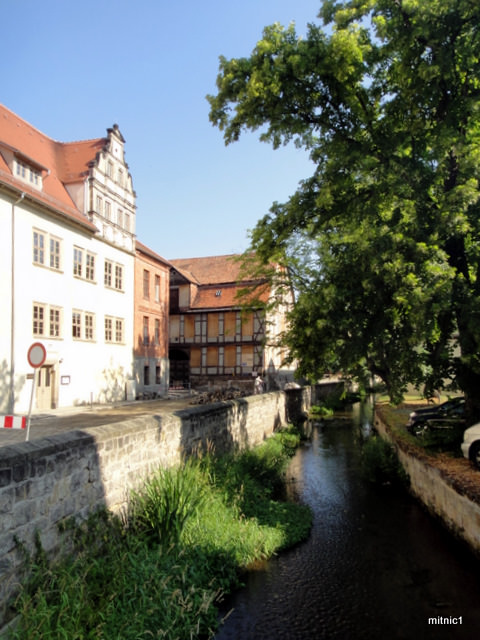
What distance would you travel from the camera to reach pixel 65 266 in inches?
934

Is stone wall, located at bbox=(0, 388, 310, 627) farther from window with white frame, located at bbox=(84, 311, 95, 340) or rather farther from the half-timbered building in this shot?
the half-timbered building

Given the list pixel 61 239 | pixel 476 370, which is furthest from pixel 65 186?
pixel 476 370

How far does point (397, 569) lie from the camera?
7.71 metres

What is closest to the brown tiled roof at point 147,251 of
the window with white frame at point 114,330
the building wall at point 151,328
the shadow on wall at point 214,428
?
the building wall at point 151,328

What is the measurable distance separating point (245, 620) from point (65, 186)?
24.5m

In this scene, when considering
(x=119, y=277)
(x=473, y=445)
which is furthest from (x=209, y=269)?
(x=473, y=445)

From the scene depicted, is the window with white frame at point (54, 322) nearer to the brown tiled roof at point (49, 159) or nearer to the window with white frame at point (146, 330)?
the brown tiled roof at point (49, 159)

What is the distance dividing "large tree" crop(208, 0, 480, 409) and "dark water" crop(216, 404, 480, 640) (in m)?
2.78

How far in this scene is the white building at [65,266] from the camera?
799 inches

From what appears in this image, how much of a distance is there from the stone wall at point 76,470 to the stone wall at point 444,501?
15.5ft

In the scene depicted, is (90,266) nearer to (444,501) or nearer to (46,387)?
(46,387)

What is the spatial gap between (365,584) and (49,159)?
2584 cm

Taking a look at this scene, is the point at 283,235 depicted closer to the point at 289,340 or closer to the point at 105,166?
the point at 289,340

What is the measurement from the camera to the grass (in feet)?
15.4
